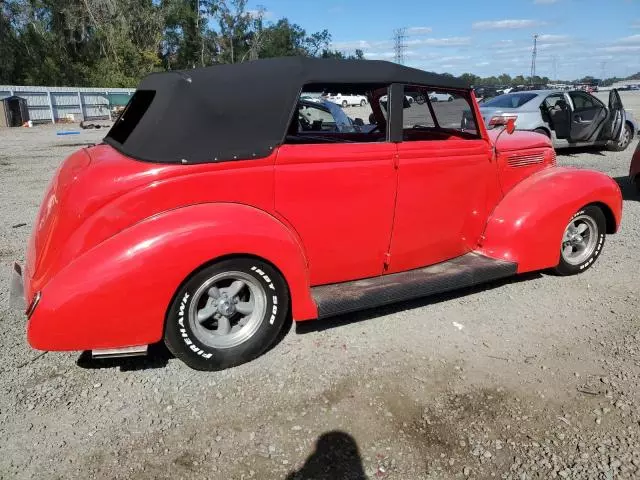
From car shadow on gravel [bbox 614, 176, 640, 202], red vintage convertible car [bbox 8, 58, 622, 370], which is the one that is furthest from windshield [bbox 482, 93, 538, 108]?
red vintage convertible car [bbox 8, 58, 622, 370]

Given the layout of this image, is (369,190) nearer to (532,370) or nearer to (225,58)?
(532,370)

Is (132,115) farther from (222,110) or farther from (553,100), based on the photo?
(553,100)

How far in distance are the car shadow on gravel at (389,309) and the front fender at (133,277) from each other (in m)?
0.99

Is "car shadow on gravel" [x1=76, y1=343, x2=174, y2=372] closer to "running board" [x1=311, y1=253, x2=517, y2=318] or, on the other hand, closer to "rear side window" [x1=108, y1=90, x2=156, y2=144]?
"running board" [x1=311, y1=253, x2=517, y2=318]

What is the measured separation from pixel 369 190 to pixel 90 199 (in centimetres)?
179

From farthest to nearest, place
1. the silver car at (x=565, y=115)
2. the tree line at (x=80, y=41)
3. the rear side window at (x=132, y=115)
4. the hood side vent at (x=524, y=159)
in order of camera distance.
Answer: the tree line at (x=80, y=41), the silver car at (x=565, y=115), the hood side vent at (x=524, y=159), the rear side window at (x=132, y=115)

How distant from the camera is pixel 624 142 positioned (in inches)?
500

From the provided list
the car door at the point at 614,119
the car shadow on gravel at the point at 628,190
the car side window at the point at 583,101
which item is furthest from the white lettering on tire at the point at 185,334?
the car door at the point at 614,119

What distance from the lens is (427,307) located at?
4.02 m

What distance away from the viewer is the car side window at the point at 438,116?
3.92m

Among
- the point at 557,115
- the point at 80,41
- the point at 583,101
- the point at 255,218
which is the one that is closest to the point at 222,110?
the point at 255,218

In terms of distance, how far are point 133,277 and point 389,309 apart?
2067mm

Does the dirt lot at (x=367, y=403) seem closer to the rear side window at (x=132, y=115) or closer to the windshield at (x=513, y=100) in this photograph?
the rear side window at (x=132, y=115)

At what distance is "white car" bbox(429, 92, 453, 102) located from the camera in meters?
3.84
